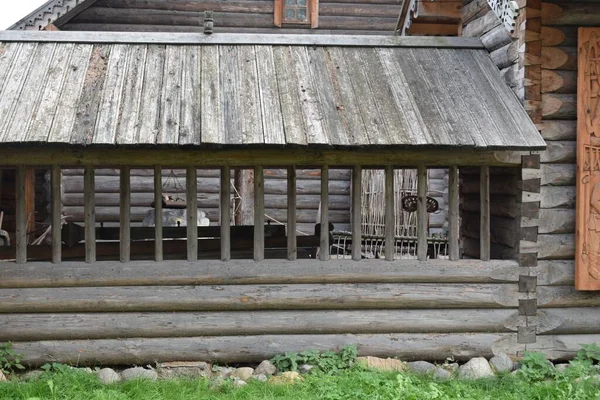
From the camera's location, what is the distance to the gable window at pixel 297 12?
13477 mm

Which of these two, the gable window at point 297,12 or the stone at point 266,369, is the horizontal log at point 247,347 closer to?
the stone at point 266,369

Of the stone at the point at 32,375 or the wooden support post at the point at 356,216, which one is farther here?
the wooden support post at the point at 356,216

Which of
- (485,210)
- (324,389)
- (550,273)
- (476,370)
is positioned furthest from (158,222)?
(550,273)

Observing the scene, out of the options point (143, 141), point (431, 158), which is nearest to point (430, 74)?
point (431, 158)

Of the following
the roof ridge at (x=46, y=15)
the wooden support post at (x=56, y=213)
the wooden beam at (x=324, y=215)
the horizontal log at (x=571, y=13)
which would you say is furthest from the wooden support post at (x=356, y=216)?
the roof ridge at (x=46, y=15)

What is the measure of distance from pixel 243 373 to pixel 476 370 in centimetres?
232

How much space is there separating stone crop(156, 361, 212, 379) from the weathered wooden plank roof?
7.34 feet

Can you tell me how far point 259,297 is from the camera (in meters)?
6.69

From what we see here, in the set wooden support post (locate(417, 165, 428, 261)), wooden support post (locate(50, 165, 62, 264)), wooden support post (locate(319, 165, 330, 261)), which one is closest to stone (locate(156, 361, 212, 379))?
wooden support post (locate(50, 165, 62, 264))

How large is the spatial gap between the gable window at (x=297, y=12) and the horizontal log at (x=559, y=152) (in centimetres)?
773

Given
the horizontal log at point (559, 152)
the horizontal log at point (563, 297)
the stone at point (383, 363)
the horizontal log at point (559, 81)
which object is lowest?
the stone at point (383, 363)

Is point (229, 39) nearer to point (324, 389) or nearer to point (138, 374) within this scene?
point (138, 374)

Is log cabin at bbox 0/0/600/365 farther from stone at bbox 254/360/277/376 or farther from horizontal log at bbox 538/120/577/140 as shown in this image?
stone at bbox 254/360/277/376

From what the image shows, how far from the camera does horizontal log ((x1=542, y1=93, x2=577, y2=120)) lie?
687 centimetres
